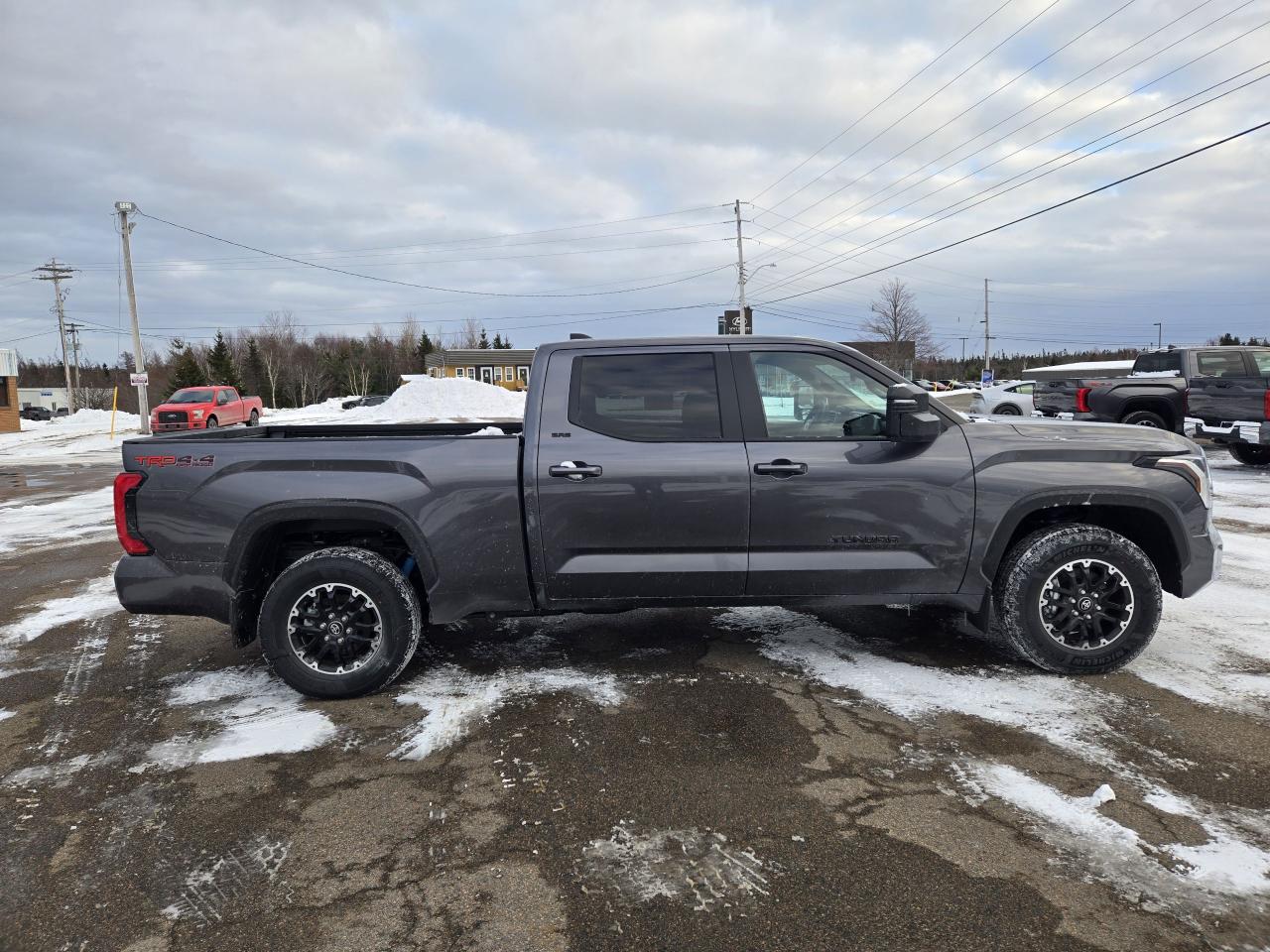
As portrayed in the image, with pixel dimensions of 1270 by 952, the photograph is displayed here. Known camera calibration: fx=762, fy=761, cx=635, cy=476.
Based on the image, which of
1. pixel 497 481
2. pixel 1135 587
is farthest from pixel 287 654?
pixel 1135 587

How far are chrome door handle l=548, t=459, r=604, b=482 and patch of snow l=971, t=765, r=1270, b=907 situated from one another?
223cm

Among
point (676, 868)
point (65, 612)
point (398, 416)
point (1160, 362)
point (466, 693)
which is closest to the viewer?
point (676, 868)

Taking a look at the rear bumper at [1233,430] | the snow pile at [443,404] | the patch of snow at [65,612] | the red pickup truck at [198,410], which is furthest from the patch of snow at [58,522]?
the snow pile at [443,404]

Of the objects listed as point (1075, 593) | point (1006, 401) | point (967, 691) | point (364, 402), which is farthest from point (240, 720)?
point (364, 402)

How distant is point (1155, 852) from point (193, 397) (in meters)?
30.3

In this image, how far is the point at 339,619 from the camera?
3.97 m

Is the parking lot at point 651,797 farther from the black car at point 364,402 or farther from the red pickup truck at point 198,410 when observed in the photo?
the black car at point 364,402

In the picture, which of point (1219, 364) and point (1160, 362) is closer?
point (1219, 364)

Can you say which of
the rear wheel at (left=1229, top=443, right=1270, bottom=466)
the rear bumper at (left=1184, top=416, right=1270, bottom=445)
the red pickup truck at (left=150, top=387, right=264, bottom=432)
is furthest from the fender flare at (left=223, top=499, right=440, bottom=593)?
the red pickup truck at (left=150, top=387, right=264, bottom=432)

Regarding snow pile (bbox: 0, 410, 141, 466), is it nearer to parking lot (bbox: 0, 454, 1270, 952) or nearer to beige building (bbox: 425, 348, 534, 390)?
parking lot (bbox: 0, 454, 1270, 952)

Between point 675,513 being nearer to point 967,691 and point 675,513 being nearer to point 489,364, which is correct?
point 967,691

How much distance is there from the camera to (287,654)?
393 cm

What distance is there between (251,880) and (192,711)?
170 centimetres

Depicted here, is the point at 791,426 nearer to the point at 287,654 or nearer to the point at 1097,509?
the point at 1097,509
